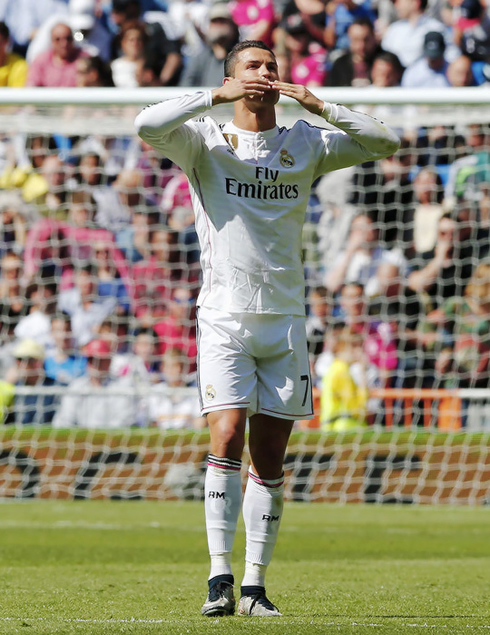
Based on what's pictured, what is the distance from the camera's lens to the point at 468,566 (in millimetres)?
7145

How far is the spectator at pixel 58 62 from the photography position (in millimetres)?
15773

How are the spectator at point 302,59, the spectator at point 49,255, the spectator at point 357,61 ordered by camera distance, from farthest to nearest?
the spectator at point 302,59, the spectator at point 357,61, the spectator at point 49,255

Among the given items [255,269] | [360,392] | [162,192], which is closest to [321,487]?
[360,392]

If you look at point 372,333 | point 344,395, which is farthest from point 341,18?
point 344,395

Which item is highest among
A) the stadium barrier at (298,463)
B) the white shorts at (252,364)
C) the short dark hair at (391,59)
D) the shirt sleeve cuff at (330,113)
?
the short dark hair at (391,59)

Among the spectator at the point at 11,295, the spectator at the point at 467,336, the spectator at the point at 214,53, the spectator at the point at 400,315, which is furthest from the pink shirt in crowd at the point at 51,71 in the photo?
the spectator at the point at 467,336

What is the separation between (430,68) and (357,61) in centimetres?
101

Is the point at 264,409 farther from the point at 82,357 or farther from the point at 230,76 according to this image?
the point at 82,357

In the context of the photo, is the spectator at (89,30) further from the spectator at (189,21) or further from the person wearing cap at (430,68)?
the person wearing cap at (430,68)

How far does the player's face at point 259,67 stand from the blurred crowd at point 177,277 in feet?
23.0

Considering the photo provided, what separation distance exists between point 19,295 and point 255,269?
8757 mm

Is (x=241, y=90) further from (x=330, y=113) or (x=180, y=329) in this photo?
(x=180, y=329)

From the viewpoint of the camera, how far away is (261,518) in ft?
16.7

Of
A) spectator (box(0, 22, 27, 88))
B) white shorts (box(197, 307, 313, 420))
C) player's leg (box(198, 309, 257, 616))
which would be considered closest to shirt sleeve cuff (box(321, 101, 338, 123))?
white shorts (box(197, 307, 313, 420))
